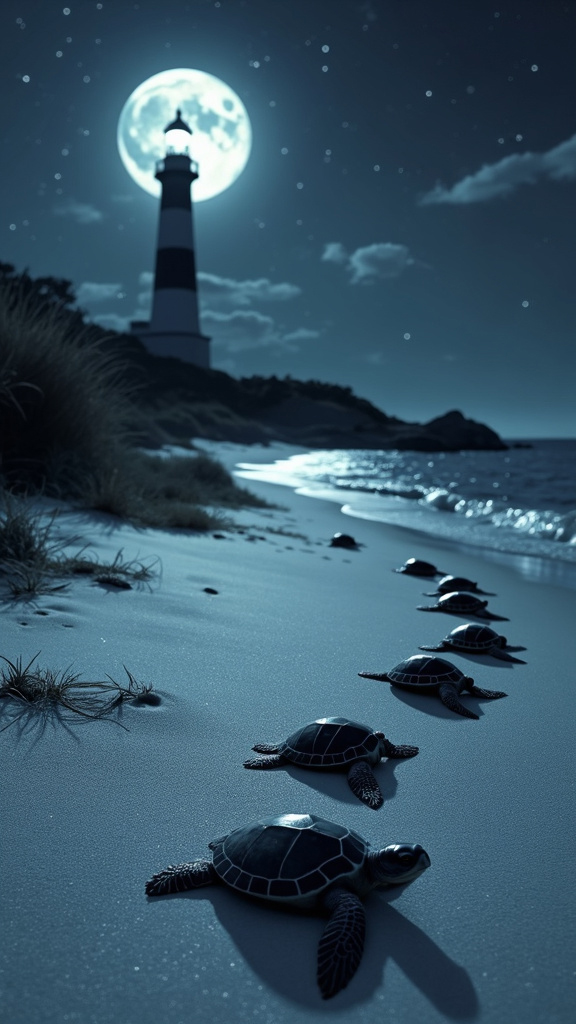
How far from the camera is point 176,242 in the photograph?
165 ft

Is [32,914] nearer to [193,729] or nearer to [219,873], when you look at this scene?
[219,873]

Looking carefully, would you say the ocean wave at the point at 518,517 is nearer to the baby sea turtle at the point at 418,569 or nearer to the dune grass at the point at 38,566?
the baby sea turtle at the point at 418,569

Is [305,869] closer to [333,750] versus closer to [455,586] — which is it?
[333,750]

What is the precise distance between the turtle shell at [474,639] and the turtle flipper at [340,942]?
2251 mm

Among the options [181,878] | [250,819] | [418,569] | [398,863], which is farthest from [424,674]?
[418,569]

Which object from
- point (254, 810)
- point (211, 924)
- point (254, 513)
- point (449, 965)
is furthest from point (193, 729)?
point (254, 513)

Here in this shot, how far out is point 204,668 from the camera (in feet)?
9.57

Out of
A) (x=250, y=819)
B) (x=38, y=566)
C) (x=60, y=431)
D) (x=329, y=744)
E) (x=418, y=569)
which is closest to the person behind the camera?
(x=250, y=819)

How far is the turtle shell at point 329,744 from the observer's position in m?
2.15

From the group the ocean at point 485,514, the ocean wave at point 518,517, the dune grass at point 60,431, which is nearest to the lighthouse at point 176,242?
the ocean at point 485,514

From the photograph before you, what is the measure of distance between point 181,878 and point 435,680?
1592 mm

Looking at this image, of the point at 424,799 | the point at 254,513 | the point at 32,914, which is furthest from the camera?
the point at 254,513

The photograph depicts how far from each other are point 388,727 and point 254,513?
7136 millimetres

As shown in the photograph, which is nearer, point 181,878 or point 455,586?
point 181,878
